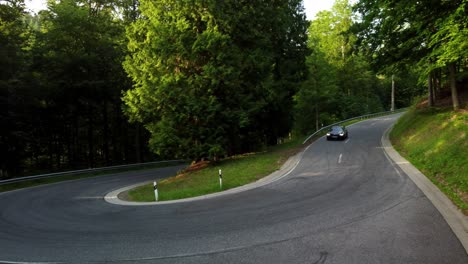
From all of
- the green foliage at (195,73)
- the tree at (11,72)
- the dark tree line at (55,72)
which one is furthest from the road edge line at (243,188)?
the dark tree line at (55,72)

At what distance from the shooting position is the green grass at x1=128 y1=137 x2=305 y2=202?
15.9 m

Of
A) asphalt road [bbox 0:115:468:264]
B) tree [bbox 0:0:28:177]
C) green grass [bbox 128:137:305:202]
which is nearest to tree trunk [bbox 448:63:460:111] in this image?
asphalt road [bbox 0:115:468:264]

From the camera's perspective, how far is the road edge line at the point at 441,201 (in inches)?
318

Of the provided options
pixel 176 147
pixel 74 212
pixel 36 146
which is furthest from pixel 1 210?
pixel 36 146

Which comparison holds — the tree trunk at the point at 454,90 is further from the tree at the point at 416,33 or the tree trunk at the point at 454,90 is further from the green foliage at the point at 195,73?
the green foliage at the point at 195,73

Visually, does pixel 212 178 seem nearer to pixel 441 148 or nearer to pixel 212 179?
Result: pixel 212 179

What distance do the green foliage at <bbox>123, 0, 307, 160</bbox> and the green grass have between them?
144 cm

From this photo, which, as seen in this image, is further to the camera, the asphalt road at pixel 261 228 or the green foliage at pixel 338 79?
the green foliage at pixel 338 79

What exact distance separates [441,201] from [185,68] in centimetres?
1685

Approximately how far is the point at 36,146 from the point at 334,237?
3793cm

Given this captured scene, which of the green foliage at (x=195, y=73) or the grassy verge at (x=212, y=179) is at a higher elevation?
the green foliage at (x=195, y=73)

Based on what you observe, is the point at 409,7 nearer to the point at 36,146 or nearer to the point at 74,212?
the point at 74,212

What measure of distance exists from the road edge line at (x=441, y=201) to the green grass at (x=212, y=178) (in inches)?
274

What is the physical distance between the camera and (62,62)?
30953 mm
